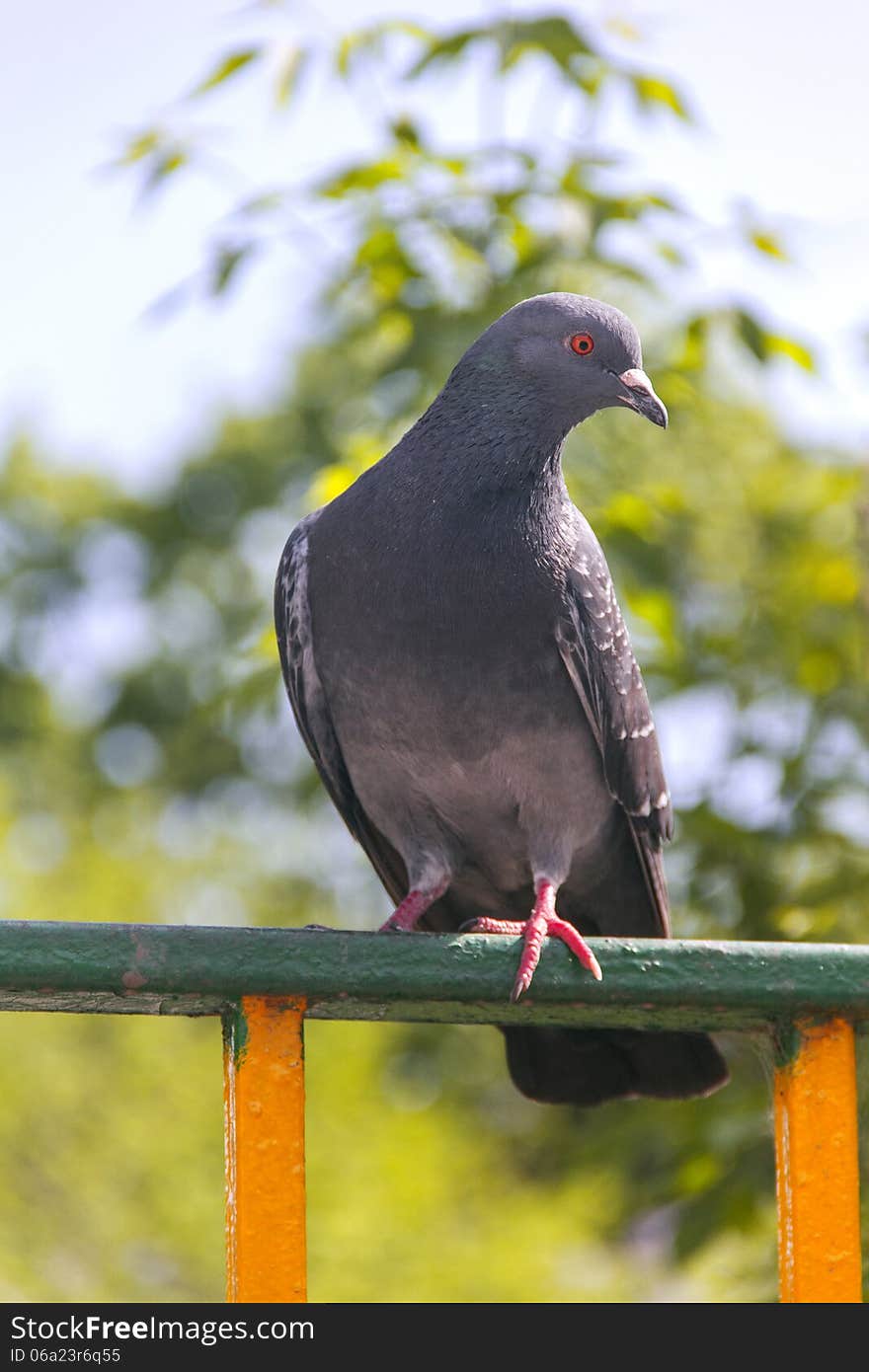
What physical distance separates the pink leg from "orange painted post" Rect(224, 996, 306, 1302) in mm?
1250

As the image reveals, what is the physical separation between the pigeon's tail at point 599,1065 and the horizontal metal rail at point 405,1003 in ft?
3.19

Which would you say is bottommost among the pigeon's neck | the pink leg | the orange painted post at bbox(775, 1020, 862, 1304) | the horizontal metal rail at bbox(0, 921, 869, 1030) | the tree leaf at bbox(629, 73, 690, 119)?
the orange painted post at bbox(775, 1020, 862, 1304)

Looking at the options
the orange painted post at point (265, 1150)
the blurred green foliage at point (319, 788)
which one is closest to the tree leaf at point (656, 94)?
the blurred green foliage at point (319, 788)

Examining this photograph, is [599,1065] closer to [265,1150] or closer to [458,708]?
[458,708]

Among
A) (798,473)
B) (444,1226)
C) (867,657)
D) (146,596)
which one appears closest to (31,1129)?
(444,1226)

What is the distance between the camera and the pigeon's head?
328 cm

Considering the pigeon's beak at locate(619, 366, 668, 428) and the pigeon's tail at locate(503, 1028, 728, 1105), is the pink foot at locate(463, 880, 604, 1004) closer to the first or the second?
the pigeon's tail at locate(503, 1028, 728, 1105)

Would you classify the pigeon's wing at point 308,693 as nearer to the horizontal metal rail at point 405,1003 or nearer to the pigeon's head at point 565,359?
the pigeon's head at point 565,359

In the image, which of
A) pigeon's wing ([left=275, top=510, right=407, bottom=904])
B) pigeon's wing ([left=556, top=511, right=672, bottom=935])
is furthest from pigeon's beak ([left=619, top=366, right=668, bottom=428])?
pigeon's wing ([left=275, top=510, right=407, bottom=904])

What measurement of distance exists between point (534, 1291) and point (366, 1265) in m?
1.52

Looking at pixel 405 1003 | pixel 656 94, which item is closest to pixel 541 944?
pixel 405 1003

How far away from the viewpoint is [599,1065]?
10.3 feet

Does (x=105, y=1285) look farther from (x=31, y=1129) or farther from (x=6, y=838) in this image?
(x=6, y=838)

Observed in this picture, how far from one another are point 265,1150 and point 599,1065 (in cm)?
142
